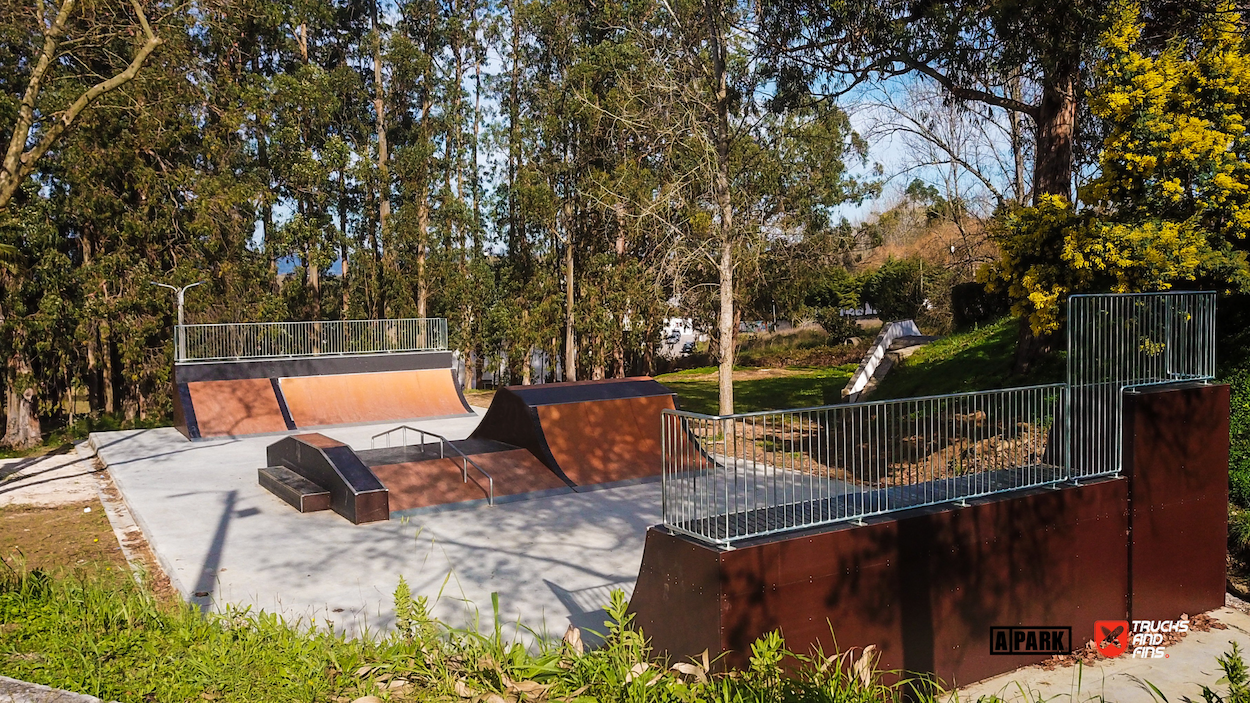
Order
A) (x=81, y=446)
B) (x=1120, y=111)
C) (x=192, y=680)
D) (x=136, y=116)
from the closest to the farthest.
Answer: (x=192, y=680) < (x=1120, y=111) < (x=81, y=446) < (x=136, y=116)

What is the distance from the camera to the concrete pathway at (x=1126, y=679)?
5.68m

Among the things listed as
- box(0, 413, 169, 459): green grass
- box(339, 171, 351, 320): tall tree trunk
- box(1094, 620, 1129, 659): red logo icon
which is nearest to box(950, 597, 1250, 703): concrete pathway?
box(1094, 620, 1129, 659): red logo icon

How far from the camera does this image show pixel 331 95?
79.9 feet

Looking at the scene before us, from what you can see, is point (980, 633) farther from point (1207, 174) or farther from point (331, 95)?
point (331, 95)

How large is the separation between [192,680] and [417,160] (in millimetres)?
24161

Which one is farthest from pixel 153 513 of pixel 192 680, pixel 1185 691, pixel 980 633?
pixel 1185 691

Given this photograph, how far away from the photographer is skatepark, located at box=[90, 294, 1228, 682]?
210 inches

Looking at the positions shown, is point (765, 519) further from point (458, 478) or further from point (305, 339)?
point (305, 339)

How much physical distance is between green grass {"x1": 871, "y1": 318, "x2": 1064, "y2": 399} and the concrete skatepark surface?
5.93m

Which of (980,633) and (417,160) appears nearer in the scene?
(980,633)

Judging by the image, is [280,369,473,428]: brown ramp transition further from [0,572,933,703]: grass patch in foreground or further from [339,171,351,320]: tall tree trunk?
[0,572,933,703]: grass patch in foreground

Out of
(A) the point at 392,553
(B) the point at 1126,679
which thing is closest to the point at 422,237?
(A) the point at 392,553

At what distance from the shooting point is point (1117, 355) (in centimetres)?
732

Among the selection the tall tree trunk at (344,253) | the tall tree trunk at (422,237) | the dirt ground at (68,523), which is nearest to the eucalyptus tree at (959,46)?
the dirt ground at (68,523)
